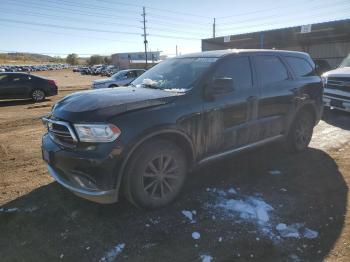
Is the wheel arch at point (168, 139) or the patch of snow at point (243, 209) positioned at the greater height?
the wheel arch at point (168, 139)

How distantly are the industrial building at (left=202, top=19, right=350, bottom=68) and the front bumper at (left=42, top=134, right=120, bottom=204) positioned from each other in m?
24.2

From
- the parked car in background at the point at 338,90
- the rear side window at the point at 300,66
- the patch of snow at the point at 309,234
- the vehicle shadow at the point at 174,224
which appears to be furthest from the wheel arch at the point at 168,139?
the parked car in background at the point at 338,90

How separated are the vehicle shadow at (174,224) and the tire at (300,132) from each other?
3.21 ft

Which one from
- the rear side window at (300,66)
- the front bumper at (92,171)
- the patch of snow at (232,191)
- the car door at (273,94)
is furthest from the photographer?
the rear side window at (300,66)

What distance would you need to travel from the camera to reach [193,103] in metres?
3.99

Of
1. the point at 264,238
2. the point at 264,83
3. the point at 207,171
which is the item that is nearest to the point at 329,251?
the point at 264,238

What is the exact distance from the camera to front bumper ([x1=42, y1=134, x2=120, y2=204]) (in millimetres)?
3326

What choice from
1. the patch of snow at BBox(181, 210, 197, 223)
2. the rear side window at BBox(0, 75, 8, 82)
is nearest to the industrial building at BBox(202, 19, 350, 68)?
the rear side window at BBox(0, 75, 8, 82)

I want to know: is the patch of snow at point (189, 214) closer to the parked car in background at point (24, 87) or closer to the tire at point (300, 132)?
the tire at point (300, 132)

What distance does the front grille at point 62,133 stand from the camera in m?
3.50

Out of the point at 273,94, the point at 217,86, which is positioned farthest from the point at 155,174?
the point at 273,94

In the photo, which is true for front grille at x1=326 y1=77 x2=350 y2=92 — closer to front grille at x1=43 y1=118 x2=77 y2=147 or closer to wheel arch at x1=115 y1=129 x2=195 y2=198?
wheel arch at x1=115 y1=129 x2=195 y2=198

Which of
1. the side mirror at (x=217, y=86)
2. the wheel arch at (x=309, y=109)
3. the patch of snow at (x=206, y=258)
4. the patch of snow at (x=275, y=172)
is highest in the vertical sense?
the side mirror at (x=217, y=86)

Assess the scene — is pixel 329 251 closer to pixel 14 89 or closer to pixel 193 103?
pixel 193 103
